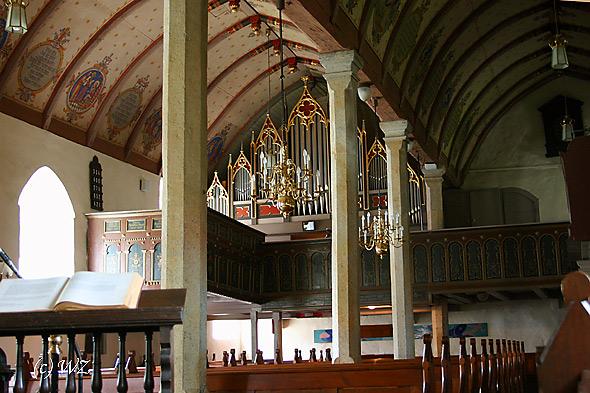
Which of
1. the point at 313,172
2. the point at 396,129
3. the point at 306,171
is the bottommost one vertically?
the point at 306,171

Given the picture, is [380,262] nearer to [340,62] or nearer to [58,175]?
[58,175]

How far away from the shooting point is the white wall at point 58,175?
16.4 m

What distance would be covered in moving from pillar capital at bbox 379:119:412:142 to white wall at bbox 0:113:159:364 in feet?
21.2

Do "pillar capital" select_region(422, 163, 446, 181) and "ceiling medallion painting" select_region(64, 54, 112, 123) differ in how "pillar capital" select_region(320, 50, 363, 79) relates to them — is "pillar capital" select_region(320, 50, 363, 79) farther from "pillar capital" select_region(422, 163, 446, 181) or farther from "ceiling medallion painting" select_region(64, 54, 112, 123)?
"pillar capital" select_region(422, 163, 446, 181)

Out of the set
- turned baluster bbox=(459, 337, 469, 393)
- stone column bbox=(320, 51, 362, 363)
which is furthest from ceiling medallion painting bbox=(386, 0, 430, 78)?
turned baluster bbox=(459, 337, 469, 393)

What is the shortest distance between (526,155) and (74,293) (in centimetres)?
2255

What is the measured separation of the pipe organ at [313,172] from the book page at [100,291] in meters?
17.7

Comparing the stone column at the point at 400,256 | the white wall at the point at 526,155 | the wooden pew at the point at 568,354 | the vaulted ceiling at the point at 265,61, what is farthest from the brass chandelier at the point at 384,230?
the wooden pew at the point at 568,354

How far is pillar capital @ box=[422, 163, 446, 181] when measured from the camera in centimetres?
2189

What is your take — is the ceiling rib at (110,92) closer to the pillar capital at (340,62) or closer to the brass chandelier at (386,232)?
the brass chandelier at (386,232)

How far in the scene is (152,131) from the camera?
21.1 metres

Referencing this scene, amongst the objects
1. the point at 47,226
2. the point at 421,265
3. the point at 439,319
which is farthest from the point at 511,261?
the point at 47,226

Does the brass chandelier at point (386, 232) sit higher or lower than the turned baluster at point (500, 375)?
higher

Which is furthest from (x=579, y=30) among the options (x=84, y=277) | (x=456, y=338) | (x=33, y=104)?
(x=84, y=277)
